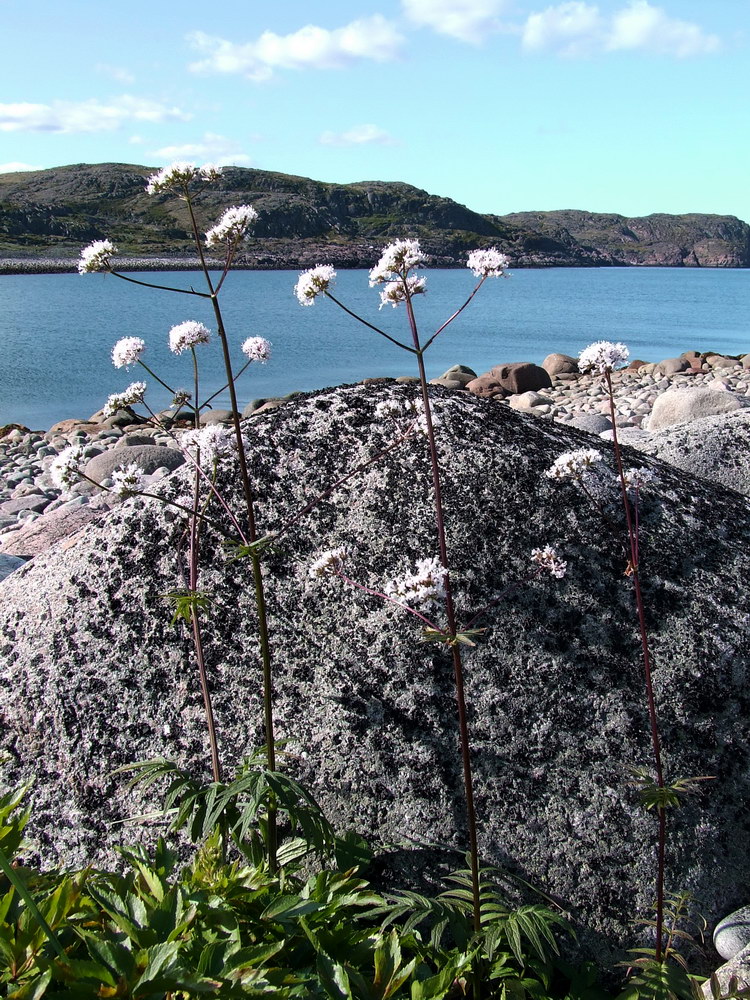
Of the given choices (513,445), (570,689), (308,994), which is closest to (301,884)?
→ (308,994)

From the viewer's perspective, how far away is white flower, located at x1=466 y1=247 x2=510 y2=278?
2.85m

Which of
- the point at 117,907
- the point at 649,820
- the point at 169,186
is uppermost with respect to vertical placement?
the point at 169,186

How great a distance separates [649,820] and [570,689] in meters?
0.56

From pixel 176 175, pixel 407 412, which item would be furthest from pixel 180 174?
pixel 407 412

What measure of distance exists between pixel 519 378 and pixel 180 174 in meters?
23.6

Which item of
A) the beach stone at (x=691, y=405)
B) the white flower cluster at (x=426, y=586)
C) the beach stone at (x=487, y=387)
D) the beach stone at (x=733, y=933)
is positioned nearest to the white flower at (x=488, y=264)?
the white flower cluster at (x=426, y=586)

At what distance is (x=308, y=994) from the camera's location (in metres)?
2.10

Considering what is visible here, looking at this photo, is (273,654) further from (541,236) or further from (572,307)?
(541,236)

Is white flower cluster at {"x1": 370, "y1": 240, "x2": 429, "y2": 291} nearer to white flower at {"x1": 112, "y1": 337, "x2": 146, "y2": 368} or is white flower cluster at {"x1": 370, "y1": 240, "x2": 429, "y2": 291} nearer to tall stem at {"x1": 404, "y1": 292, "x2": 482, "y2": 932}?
tall stem at {"x1": 404, "y1": 292, "x2": 482, "y2": 932}

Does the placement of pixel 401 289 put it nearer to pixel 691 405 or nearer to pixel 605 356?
pixel 605 356

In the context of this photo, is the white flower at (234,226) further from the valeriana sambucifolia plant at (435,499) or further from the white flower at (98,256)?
the white flower at (98,256)

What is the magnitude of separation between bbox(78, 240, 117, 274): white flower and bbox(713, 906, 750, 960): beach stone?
3445 mm

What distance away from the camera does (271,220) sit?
130250 mm

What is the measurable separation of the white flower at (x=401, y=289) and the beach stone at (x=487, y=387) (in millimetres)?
21743
